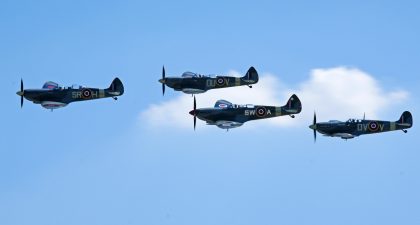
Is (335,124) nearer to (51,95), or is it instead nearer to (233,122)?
(233,122)

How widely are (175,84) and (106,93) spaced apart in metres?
8.99

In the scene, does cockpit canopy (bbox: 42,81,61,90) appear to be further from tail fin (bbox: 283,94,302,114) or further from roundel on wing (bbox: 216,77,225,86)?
tail fin (bbox: 283,94,302,114)

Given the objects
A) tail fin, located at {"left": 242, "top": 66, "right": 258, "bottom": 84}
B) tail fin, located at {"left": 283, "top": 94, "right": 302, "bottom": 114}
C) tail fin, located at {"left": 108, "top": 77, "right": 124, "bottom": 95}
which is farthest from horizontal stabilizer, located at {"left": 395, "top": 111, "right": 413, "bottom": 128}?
tail fin, located at {"left": 108, "top": 77, "right": 124, "bottom": 95}

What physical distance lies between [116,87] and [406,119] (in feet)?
121

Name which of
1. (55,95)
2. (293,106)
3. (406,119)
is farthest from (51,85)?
(406,119)

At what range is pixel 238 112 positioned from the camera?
435 ft

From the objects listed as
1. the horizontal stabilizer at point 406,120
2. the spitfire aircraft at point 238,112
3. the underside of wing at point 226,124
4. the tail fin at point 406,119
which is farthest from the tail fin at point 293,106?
the tail fin at point 406,119

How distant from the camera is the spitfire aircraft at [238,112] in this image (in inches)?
5167

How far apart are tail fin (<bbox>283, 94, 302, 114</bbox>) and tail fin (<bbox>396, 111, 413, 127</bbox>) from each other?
12.6m

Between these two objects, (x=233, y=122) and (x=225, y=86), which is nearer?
(x=233, y=122)

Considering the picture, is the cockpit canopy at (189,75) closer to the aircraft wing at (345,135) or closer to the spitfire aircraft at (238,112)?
the spitfire aircraft at (238,112)

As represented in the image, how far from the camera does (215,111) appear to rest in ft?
433

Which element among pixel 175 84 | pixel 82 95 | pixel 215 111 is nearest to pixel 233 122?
pixel 215 111

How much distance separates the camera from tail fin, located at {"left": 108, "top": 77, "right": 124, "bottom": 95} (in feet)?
447
